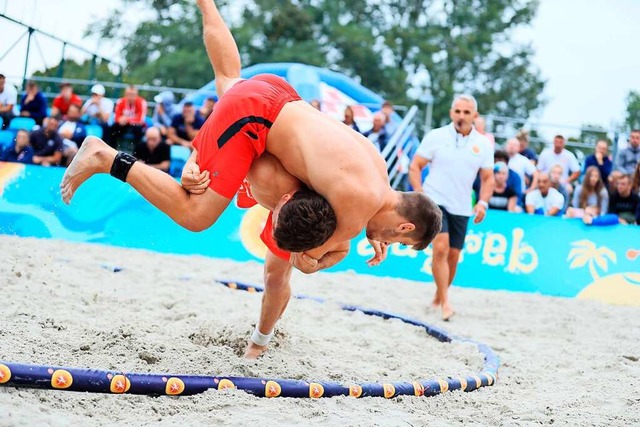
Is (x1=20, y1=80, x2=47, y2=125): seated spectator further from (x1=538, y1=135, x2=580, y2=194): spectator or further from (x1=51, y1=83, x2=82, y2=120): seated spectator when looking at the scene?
(x1=538, y1=135, x2=580, y2=194): spectator

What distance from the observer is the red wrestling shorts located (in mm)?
3584

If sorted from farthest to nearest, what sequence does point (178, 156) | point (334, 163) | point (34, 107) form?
point (34, 107) → point (178, 156) → point (334, 163)

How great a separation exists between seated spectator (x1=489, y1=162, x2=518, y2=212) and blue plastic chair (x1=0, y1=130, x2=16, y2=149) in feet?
19.6

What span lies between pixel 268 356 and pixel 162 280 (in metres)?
2.41

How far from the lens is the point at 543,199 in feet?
30.2

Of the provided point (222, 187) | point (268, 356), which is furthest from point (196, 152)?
point (268, 356)

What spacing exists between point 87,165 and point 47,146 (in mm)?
6042

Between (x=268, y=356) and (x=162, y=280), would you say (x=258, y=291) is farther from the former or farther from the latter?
(x=268, y=356)

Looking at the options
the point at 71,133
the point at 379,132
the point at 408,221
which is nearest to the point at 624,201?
the point at 379,132

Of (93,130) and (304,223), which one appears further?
(93,130)

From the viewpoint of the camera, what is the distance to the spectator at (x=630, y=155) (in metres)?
9.89

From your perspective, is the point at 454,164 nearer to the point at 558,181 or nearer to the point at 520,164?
the point at 558,181

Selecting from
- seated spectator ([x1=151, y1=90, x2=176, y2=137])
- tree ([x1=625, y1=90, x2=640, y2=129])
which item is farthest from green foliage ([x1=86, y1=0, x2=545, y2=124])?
seated spectator ([x1=151, y1=90, x2=176, y2=137])

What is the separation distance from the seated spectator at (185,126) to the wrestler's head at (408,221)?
22.8ft
